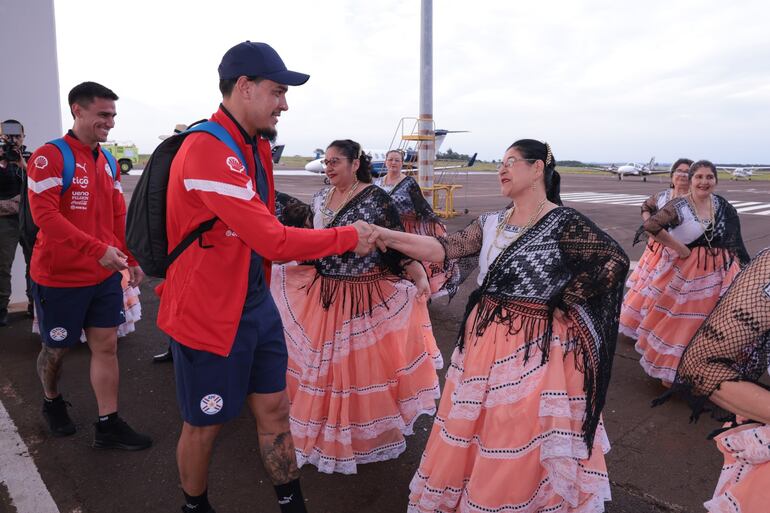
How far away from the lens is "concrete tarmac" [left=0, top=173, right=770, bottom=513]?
3074 mm

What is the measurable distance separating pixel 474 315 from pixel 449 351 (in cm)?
290

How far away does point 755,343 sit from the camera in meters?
1.61

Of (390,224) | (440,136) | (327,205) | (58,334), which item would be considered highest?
(440,136)

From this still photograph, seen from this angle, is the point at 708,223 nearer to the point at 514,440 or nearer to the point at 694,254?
the point at 694,254

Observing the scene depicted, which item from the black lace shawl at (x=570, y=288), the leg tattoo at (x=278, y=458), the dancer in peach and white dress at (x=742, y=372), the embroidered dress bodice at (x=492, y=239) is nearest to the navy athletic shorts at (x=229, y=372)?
the leg tattoo at (x=278, y=458)

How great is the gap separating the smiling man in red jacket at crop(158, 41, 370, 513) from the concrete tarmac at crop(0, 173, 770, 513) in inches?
6.0

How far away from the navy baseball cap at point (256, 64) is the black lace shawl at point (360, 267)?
149cm

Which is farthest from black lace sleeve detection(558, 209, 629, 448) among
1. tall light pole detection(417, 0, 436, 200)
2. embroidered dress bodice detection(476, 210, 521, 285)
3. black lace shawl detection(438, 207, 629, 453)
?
tall light pole detection(417, 0, 436, 200)

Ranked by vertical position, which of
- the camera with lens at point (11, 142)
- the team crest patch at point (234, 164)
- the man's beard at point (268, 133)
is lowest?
the team crest patch at point (234, 164)

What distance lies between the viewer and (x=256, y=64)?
218 centimetres

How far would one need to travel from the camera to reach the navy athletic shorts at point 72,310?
3422 mm

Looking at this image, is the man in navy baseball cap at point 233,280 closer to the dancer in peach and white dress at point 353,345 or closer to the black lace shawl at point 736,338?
the dancer in peach and white dress at point 353,345

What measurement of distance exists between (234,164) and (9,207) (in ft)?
17.9

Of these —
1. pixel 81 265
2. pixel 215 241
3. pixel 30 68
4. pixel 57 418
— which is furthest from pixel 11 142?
pixel 215 241
